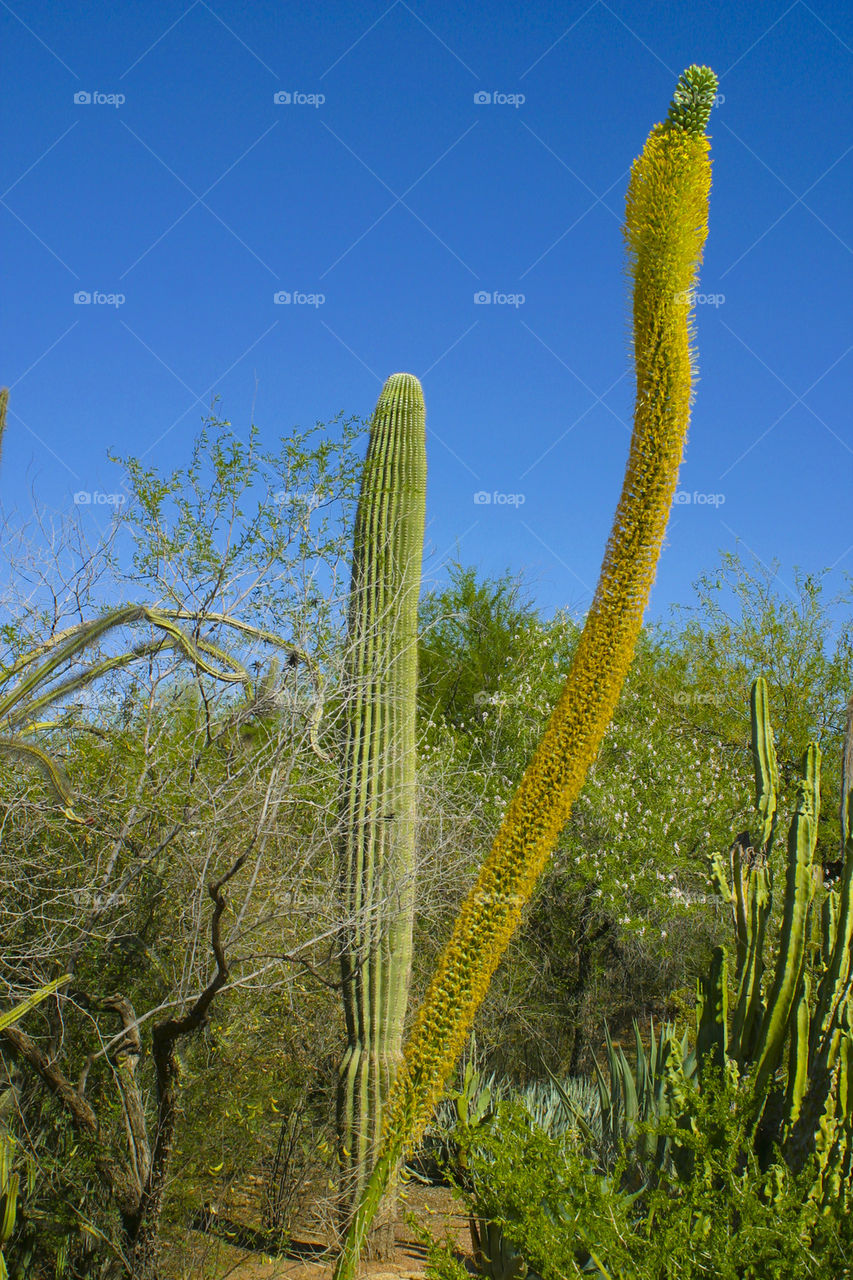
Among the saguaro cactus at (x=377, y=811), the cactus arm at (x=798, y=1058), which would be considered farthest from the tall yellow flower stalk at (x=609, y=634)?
the saguaro cactus at (x=377, y=811)

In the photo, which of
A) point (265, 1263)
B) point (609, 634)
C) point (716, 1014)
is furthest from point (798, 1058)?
point (265, 1263)

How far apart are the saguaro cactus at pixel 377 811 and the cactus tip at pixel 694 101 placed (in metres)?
3.04

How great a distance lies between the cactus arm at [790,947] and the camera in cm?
325

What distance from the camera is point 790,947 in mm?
3234

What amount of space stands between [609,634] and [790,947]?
1369 millimetres

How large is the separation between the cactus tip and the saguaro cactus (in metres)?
3.04

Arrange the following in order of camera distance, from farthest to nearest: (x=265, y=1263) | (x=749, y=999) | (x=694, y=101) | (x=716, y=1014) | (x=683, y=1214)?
1. (x=265, y=1263)
2. (x=716, y=1014)
3. (x=749, y=999)
4. (x=694, y=101)
5. (x=683, y=1214)

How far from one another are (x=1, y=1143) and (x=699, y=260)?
4.35 m

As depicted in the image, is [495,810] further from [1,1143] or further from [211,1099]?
[1,1143]

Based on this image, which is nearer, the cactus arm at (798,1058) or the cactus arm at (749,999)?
the cactus arm at (798,1058)

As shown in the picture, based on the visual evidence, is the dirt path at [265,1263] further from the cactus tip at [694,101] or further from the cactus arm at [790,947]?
the cactus tip at [694,101]

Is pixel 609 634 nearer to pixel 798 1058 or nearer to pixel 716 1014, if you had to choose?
pixel 798 1058

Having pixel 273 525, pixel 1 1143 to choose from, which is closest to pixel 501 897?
pixel 1 1143

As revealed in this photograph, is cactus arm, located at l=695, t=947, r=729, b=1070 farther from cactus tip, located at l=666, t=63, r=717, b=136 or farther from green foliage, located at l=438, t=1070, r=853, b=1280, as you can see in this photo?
cactus tip, located at l=666, t=63, r=717, b=136
